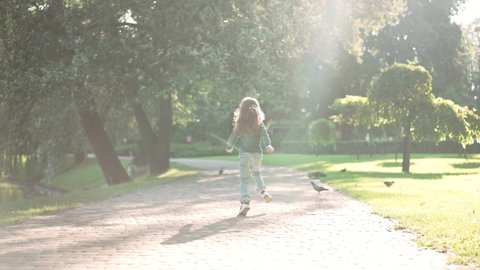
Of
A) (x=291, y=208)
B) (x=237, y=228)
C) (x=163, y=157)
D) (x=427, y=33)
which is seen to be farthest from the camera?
(x=427, y=33)

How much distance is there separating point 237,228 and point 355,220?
1.99m

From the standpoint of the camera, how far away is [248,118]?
980cm

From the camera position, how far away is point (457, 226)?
7824 mm

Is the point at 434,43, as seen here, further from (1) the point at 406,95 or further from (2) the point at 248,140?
(2) the point at 248,140

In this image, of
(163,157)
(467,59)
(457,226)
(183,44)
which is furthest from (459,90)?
(457,226)

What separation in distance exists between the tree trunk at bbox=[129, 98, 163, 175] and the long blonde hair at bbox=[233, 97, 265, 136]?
14480 millimetres

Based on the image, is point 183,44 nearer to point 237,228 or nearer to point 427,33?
point 237,228

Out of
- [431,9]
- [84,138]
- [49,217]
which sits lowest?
[49,217]

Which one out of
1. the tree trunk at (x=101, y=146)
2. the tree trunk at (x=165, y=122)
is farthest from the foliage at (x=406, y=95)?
the tree trunk at (x=101, y=146)

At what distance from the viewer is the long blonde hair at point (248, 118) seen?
9.81 metres

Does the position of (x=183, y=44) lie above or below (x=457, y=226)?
above

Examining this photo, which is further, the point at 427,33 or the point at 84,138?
the point at 427,33

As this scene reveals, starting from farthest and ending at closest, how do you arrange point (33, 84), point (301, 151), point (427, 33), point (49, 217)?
1. point (301, 151)
2. point (427, 33)
3. point (33, 84)
4. point (49, 217)

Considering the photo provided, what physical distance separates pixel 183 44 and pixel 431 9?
1420 inches
